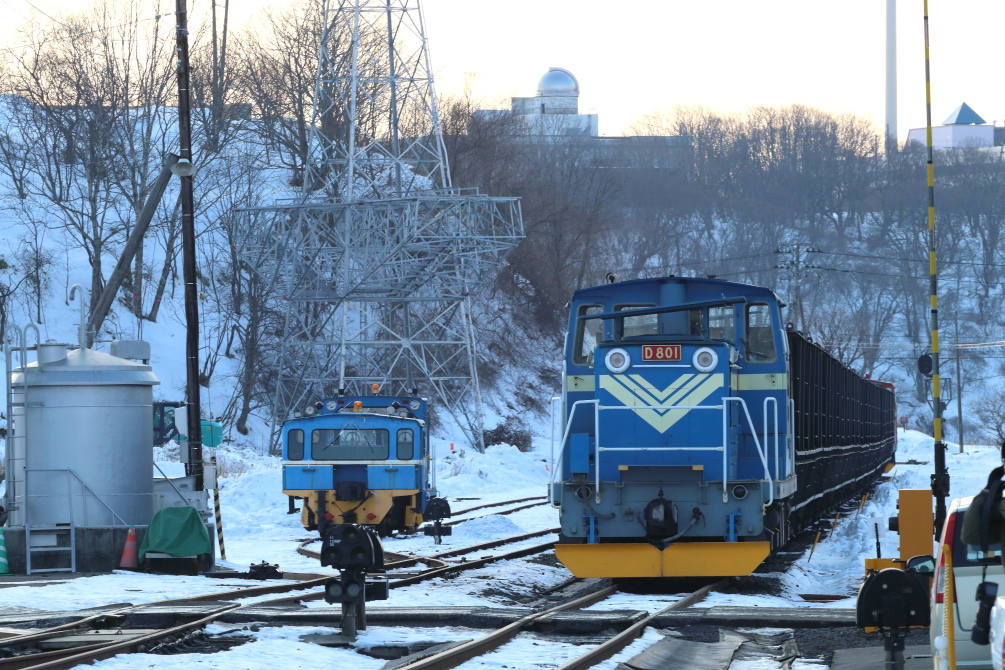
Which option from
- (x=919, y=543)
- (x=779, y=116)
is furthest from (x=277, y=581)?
(x=779, y=116)

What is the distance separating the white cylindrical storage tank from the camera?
17047 millimetres

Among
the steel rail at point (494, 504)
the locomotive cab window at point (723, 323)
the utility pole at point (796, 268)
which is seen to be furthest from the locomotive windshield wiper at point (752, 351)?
the utility pole at point (796, 268)

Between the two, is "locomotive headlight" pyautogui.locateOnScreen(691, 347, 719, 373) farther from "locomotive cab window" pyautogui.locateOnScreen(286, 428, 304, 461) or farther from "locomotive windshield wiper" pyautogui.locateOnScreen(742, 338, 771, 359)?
"locomotive cab window" pyautogui.locateOnScreen(286, 428, 304, 461)

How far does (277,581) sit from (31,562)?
11.9 feet

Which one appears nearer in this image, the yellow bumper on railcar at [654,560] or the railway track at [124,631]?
the railway track at [124,631]

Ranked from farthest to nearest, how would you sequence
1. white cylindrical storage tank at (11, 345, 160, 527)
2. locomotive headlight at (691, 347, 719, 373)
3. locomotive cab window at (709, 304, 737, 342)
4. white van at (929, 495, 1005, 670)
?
white cylindrical storage tank at (11, 345, 160, 527) < locomotive cab window at (709, 304, 737, 342) < locomotive headlight at (691, 347, 719, 373) < white van at (929, 495, 1005, 670)

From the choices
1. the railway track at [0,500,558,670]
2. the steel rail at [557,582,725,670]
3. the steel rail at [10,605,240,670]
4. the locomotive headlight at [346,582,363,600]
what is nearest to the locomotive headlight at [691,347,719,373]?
the steel rail at [557,582,725,670]

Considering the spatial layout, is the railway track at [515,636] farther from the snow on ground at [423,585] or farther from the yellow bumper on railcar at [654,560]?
the yellow bumper on railcar at [654,560]

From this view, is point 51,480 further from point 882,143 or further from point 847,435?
point 882,143

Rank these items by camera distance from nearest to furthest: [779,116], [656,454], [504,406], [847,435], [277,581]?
[656,454], [277,581], [847,435], [504,406], [779,116]

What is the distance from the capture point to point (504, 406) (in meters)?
57.0

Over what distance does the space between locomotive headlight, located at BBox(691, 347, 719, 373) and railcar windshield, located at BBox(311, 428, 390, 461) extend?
684 centimetres

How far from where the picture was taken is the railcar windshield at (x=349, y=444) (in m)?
18.8

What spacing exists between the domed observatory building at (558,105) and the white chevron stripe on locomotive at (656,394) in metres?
94.8
